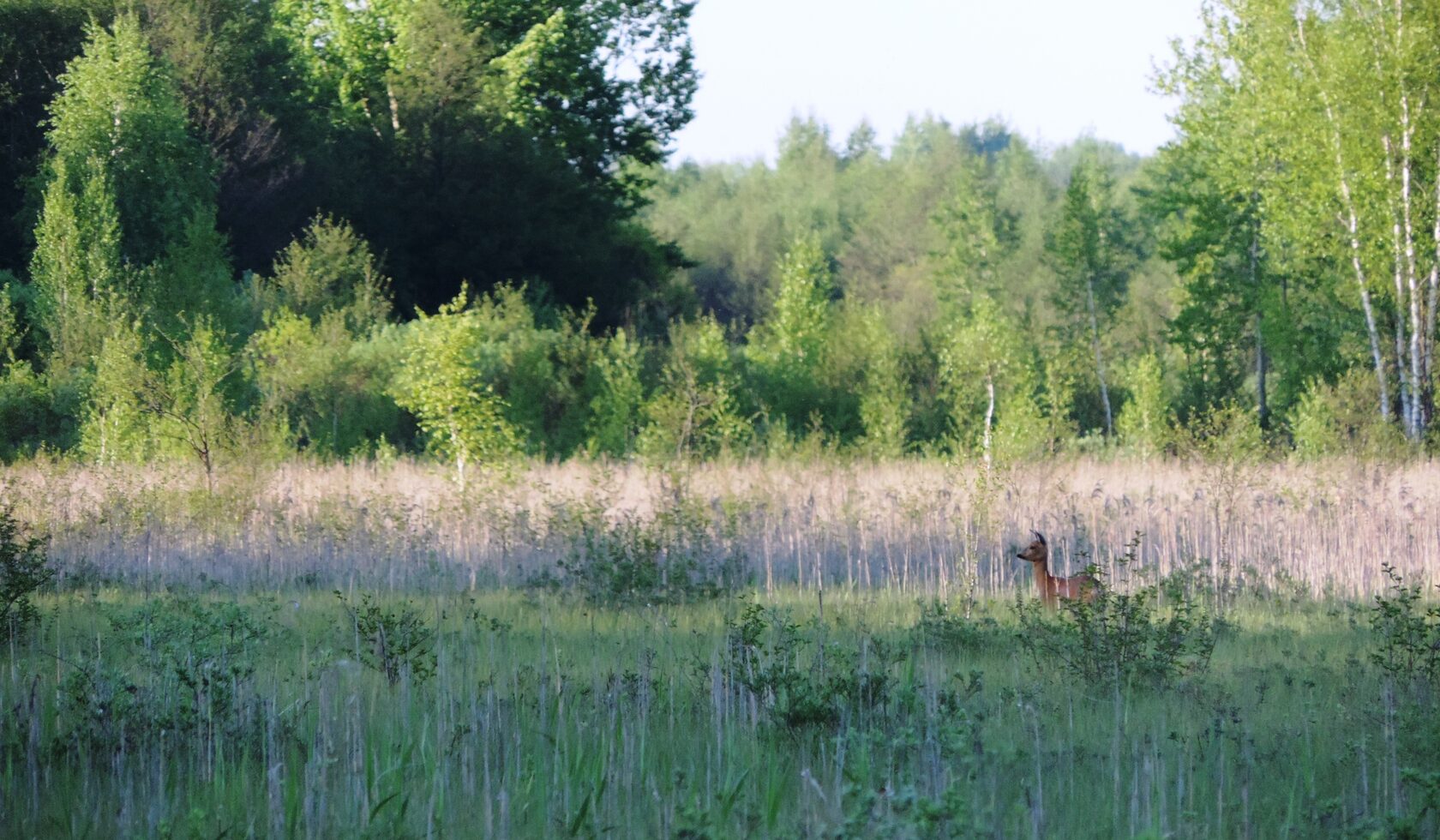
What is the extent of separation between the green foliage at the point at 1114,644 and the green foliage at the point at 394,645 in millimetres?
3043

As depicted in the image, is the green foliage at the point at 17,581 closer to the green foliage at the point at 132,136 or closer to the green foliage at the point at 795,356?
the green foliage at the point at 795,356

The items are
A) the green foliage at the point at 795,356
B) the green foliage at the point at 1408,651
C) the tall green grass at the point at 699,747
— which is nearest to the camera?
the tall green grass at the point at 699,747

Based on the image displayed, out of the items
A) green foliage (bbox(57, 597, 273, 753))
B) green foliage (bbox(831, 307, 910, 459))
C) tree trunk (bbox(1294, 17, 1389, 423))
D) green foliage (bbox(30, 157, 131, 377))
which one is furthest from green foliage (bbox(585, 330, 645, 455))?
green foliage (bbox(57, 597, 273, 753))

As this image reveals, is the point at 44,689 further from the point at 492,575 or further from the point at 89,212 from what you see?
the point at 89,212

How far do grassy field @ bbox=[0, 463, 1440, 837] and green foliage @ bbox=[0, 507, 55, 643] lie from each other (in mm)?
123

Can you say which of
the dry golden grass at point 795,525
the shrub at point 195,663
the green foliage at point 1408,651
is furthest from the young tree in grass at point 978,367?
the shrub at point 195,663

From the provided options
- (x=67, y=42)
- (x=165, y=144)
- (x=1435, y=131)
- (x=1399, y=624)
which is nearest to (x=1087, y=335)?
(x=1435, y=131)

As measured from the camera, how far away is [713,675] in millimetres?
5957

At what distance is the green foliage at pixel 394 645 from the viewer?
262 inches

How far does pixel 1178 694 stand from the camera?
21.4ft

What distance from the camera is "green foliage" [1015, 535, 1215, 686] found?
673cm

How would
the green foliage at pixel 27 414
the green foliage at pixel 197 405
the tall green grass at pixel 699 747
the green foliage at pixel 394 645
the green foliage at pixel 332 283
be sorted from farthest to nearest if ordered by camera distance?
the green foliage at pixel 332 283 → the green foliage at pixel 27 414 → the green foliage at pixel 197 405 → the green foliage at pixel 394 645 → the tall green grass at pixel 699 747

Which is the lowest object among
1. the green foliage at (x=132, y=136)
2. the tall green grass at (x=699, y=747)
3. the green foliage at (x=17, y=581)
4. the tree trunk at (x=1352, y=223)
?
the tall green grass at (x=699, y=747)

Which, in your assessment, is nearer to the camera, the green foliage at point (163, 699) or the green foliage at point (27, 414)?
the green foliage at point (163, 699)
